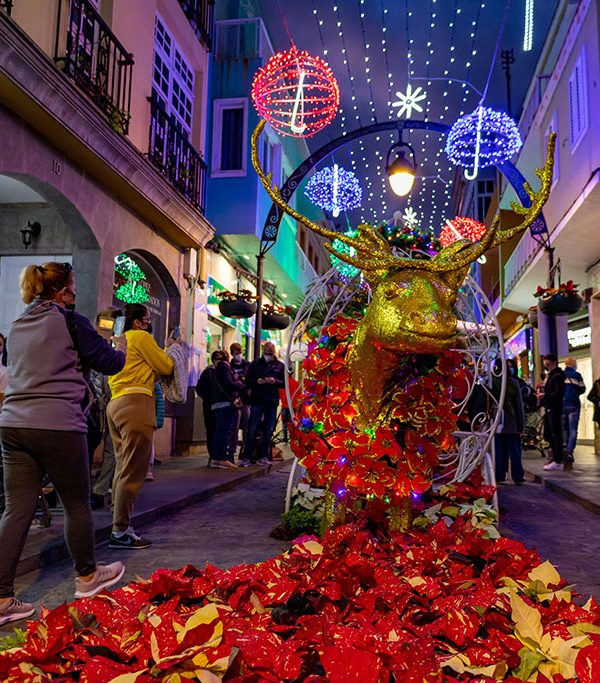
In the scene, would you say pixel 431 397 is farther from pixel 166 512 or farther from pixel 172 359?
pixel 166 512

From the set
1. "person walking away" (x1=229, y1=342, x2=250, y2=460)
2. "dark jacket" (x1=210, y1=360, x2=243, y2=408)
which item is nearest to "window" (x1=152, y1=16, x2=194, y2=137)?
"person walking away" (x1=229, y1=342, x2=250, y2=460)

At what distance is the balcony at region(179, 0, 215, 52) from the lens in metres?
12.4

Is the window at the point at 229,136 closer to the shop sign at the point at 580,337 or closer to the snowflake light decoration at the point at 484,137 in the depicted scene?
the snowflake light decoration at the point at 484,137

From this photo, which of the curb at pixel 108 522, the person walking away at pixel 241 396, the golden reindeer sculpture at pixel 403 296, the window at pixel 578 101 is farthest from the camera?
the window at pixel 578 101

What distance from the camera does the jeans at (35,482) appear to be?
3107mm

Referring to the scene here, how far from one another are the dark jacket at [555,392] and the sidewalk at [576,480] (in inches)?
41.4

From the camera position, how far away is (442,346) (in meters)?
2.62

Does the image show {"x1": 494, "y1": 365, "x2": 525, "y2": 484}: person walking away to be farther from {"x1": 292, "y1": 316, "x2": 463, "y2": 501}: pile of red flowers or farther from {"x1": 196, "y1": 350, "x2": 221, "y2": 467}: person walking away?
{"x1": 292, "y1": 316, "x2": 463, "y2": 501}: pile of red flowers

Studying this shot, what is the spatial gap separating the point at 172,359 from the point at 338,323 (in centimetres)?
151

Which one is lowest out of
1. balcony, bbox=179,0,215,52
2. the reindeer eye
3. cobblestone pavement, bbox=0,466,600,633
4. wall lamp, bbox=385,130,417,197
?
cobblestone pavement, bbox=0,466,600,633

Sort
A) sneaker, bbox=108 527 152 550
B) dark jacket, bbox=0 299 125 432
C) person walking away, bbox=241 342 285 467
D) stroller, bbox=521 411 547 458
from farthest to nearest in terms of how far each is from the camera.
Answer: stroller, bbox=521 411 547 458 < person walking away, bbox=241 342 285 467 < sneaker, bbox=108 527 152 550 < dark jacket, bbox=0 299 125 432

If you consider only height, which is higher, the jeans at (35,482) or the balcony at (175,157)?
the balcony at (175,157)

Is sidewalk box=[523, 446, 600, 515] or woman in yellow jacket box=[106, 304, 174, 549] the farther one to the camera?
sidewalk box=[523, 446, 600, 515]

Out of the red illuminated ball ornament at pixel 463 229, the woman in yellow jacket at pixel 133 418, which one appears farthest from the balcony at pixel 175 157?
the woman in yellow jacket at pixel 133 418
